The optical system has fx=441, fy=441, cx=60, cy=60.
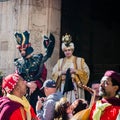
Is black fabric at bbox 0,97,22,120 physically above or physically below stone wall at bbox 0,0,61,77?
below

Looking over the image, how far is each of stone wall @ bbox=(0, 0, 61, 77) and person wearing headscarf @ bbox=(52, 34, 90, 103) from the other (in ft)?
2.64

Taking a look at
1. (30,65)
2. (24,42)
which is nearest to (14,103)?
(30,65)

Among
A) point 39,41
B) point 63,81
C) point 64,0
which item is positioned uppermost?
point 64,0

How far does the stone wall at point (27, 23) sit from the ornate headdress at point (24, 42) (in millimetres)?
483

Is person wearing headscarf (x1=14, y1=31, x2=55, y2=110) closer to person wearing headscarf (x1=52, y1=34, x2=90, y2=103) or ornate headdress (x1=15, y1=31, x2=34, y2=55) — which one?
ornate headdress (x1=15, y1=31, x2=34, y2=55)

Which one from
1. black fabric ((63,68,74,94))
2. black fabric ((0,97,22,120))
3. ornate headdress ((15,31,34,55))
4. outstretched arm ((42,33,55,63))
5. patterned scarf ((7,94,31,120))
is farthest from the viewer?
outstretched arm ((42,33,55,63))

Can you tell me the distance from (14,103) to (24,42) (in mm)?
4065

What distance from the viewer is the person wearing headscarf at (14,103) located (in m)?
4.97

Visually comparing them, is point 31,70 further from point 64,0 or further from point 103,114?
point 103,114

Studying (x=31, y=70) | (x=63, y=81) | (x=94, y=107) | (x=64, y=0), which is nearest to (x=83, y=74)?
(x=63, y=81)

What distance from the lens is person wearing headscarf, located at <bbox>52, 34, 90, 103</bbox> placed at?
8773 mm

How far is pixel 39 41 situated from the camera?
9.66 meters

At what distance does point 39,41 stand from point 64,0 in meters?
1.45

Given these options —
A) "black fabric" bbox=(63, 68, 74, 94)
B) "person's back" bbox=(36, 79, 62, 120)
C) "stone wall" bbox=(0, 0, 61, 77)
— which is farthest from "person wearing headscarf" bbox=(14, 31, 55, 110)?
"person's back" bbox=(36, 79, 62, 120)
